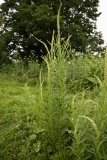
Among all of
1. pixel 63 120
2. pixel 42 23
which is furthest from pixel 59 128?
pixel 42 23

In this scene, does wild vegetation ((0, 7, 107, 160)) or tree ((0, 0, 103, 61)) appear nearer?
wild vegetation ((0, 7, 107, 160))

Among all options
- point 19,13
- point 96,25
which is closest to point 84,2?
point 96,25

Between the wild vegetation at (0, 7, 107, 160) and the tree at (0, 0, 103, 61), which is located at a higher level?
the tree at (0, 0, 103, 61)

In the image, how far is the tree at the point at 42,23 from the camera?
15.5 meters

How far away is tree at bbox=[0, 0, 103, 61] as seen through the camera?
611 inches

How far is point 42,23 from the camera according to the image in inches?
604

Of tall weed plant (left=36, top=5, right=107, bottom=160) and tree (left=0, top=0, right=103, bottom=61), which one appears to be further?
tree (left=0, top=0, right=103, bottom=61)

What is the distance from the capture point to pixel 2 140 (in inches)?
138

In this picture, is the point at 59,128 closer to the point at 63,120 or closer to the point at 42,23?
the point at 63,120

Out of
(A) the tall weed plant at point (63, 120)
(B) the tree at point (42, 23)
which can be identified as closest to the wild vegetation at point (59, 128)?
(A) the tall weed plant at point (63, 120)

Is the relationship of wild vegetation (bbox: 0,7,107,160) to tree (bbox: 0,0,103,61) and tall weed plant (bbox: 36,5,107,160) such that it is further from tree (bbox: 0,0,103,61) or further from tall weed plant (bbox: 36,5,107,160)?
tree (bbox: 0,0,103,61)

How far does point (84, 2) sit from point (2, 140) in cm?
1687

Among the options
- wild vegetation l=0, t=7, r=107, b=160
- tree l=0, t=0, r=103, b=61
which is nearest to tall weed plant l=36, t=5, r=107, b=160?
wild vegetation l=0, t=7, r=107, b=160

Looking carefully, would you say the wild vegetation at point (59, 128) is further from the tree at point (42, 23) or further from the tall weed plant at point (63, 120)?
the tree at point (42, 23)
